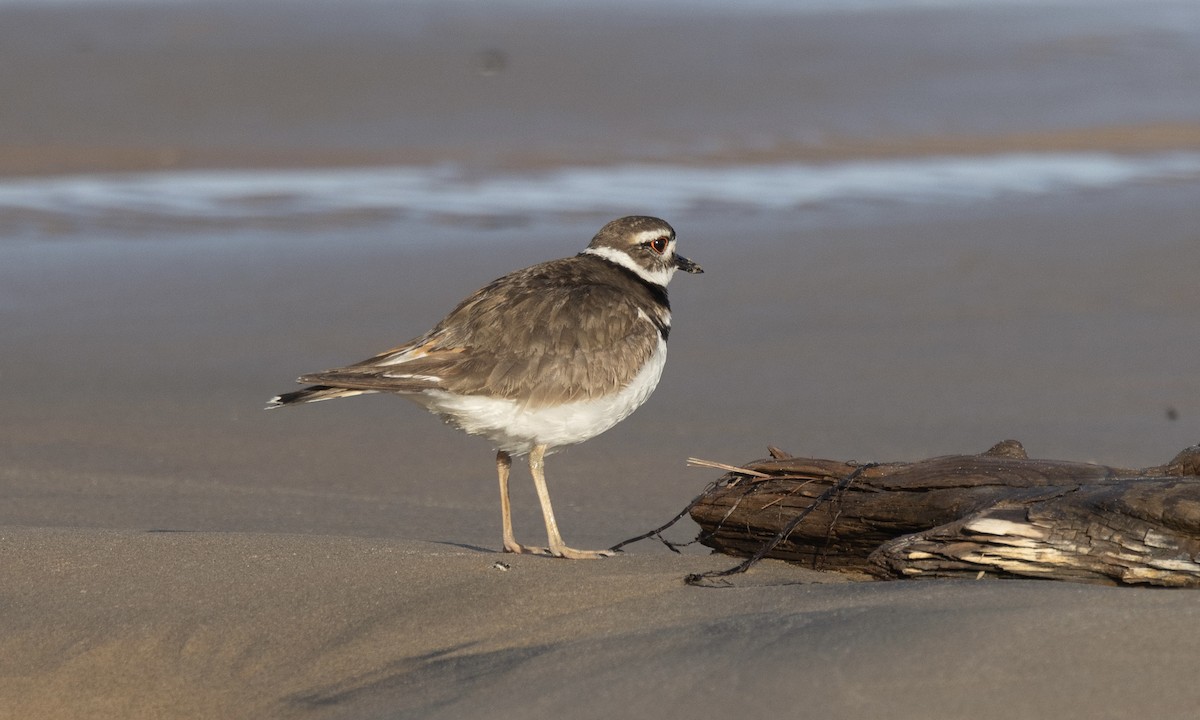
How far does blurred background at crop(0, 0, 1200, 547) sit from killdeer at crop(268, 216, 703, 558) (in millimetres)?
878

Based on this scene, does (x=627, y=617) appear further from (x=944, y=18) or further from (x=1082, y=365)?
(x=944, y=18)

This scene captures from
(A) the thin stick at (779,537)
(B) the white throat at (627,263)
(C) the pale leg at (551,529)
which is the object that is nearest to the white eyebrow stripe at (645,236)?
(B) the white throat at (627,263)

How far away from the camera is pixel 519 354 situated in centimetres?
512

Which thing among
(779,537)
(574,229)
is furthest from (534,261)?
(779,537)

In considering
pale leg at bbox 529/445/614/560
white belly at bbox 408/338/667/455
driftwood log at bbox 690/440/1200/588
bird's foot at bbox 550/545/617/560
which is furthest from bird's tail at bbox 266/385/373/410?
driftwood log at bbox 690/440/1200/588

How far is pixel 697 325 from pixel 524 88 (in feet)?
29.6

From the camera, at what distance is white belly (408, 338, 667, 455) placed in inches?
199

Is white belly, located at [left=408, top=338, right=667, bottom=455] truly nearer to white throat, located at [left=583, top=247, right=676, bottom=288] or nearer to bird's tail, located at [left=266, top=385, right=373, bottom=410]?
bird's tail, located at [left=266, top=385, right=373, bottom=410]

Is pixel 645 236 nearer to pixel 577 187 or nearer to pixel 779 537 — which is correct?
pixel 779 537

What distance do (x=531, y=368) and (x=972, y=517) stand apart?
5.95 feet

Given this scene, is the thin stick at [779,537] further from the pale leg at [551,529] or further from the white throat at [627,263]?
the white throat at [627,263]

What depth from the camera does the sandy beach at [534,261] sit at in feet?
11.7

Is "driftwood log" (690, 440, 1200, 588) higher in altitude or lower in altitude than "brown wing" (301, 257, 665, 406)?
lower

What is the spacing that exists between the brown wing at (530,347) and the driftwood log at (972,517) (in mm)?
822
